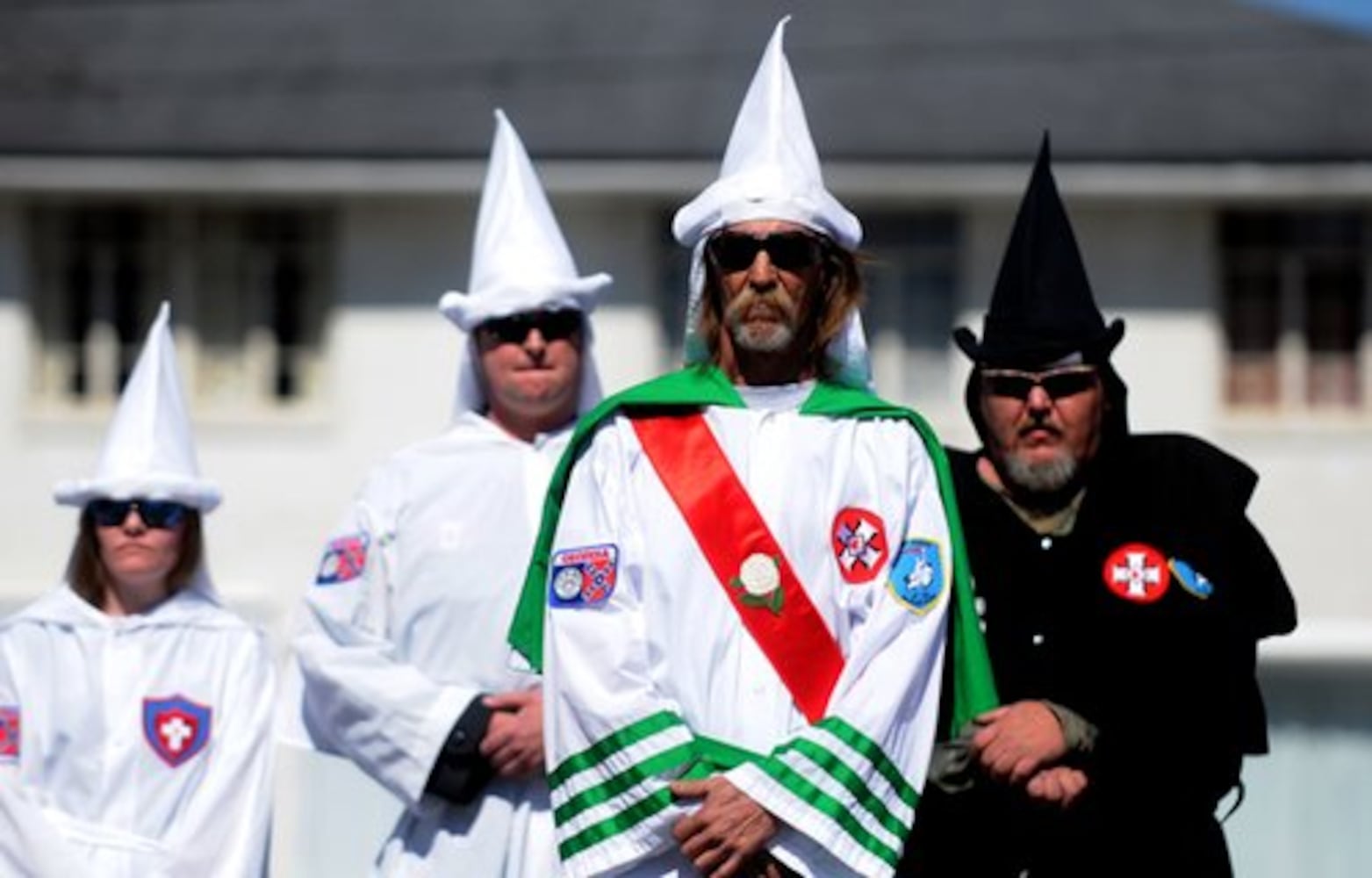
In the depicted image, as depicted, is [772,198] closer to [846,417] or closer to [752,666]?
[846,417]

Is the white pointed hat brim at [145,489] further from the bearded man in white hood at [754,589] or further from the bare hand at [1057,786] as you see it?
the bare hand at [1057,786]

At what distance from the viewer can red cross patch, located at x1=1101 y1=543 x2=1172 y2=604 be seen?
24.4ft

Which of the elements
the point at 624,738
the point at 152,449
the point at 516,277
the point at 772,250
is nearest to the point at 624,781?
the point at 624,738

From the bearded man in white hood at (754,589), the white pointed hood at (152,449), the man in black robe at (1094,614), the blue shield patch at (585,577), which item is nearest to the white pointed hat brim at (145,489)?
the white pointed hood at (152,449)

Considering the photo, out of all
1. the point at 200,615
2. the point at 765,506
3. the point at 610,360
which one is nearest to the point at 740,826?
the point at 765,506

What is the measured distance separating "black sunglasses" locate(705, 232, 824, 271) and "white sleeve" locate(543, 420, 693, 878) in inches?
17.5

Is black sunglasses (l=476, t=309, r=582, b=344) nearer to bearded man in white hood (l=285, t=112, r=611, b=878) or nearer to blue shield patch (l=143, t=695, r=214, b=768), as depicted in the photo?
bearded man in white hood (l=285, t=112, r=611, b=878)

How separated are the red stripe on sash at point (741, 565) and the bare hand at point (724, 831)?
0.28 metres

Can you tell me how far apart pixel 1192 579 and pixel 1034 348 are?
62 centimetres

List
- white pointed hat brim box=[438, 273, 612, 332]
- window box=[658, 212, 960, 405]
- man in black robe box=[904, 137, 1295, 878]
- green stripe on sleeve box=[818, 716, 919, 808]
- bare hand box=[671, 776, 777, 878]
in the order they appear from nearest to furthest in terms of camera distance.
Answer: bare hand box=[671, 776, 777, 878] → green stripe on sleeve box=[818, 716, 919, 808] → man in black robe box=[904, 137, 1295, 878] → white pointed hat brim box=[438, 273, 612, 332] → window box=[658, 212, 960, 405]

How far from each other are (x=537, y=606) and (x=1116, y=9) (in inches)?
658

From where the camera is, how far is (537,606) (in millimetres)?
7273

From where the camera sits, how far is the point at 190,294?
21.8 metres

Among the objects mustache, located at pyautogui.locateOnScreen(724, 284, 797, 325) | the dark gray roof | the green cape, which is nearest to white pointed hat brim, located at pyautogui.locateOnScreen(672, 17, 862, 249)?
mustache, located at pyautogui.locateOnScreen(724, 284, 797, 325)
